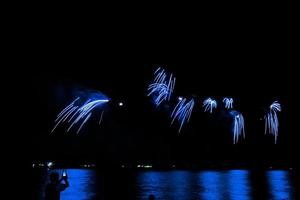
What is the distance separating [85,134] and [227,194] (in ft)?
123

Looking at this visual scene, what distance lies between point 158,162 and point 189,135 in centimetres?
908

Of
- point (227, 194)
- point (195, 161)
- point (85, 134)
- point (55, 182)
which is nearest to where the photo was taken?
point (55, 182)

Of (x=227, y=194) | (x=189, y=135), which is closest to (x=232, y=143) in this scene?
(x=189, y=135)

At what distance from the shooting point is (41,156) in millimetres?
54500

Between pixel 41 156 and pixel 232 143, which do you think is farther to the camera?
pixel 232 143

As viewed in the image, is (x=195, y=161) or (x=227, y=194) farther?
(x=195, y=161)

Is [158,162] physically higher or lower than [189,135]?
lower

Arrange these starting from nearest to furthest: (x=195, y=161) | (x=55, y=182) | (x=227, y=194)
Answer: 1. (x=55, y=182)
2. (x=227, y=194)
3. (x=195, y=161)

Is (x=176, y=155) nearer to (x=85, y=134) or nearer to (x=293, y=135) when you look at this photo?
(x=85, y=134)

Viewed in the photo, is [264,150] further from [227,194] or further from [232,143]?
[227,194]

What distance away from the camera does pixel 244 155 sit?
6056 cm

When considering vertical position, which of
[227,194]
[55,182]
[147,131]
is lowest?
[227,194]

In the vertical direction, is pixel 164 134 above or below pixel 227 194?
above

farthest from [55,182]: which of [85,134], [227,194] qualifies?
[85,134]
